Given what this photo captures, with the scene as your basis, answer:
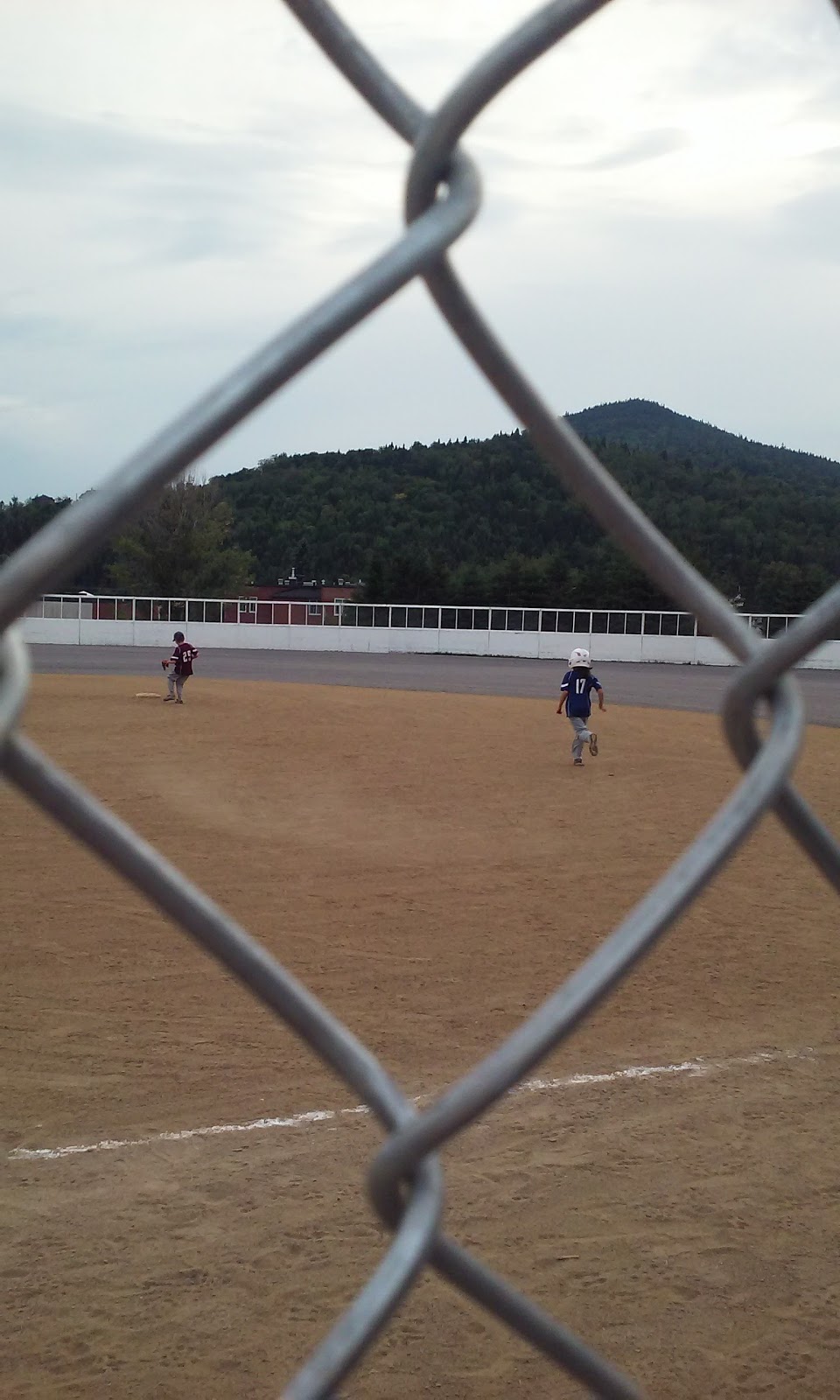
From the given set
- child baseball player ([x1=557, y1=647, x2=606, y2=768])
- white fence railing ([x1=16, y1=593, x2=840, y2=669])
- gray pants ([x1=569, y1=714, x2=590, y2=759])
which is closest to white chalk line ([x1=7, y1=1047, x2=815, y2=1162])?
child baseball player ([x1=557, y1=647, x2=606, y2=768])

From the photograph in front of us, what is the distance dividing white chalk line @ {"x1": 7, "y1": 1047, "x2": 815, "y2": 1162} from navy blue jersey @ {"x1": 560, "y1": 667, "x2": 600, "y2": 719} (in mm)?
10815

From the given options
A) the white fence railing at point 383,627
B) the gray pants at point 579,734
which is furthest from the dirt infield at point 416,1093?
the white fence railing at point 383,627

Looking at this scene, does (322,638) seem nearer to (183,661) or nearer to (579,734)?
(183,661)

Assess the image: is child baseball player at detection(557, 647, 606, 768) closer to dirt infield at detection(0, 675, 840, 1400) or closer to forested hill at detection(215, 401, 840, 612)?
dirt infield at detection(0, 675, 840, 1400)

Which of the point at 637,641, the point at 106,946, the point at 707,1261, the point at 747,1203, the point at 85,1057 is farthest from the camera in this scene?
the point at 637,641

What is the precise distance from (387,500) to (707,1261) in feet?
123

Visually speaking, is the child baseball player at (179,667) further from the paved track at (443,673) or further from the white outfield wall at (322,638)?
the white outfield wall at (322,638)

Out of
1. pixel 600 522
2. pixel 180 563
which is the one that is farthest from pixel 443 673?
pixel 600 522

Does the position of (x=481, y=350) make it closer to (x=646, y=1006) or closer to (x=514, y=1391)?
(x=514, y=1391)

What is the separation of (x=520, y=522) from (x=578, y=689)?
32395 mm

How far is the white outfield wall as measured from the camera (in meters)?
41.8

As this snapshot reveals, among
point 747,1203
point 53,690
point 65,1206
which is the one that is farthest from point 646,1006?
point 53,690

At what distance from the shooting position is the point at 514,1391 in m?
3.47

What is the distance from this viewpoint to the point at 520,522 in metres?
48.6
